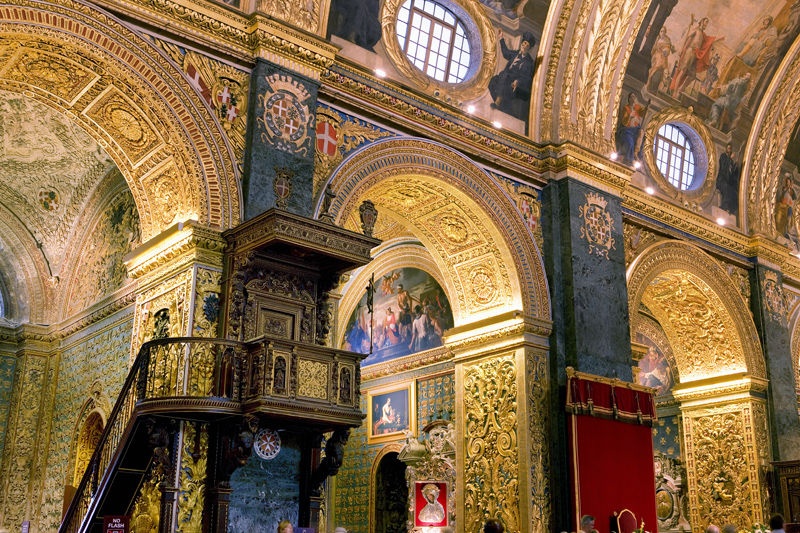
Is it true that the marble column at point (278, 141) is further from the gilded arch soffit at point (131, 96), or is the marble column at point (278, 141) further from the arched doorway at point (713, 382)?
the arched doorway at point (713, 382)

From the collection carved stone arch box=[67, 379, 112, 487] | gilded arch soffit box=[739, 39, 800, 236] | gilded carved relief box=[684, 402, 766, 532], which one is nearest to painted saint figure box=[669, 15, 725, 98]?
gilded arch soffit box=[739, 39, 800, 236]

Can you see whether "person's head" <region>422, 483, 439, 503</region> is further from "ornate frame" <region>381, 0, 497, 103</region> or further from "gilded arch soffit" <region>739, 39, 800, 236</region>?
"gilded arch soffit" <region>739, 39, 800, 236</region>

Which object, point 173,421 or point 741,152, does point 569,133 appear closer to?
point 741,152

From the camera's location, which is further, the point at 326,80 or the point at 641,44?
the point at 641,44

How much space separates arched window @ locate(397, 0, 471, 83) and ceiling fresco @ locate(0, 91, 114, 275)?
6160 mm

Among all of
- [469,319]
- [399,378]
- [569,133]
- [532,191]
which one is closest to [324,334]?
[469,319]

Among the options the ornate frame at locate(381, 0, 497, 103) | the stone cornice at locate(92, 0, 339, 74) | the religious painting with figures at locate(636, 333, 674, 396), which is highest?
the ornate frame at locate(381, 0, 497, 103)

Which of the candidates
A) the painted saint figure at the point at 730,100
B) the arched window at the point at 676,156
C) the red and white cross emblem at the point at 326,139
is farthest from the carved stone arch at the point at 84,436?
the painted saint figure at the point at 730,100

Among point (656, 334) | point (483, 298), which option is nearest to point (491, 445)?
point (483, 298)

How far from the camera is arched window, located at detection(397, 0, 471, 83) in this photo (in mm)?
13820

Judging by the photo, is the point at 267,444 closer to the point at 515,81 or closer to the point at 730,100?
the point at 515,81

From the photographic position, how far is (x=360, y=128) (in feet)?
40.9

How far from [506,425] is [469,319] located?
2.08 meters

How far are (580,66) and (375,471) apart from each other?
9492 mm
